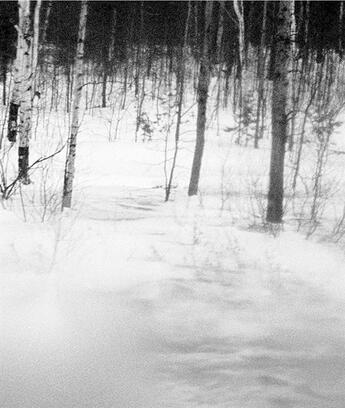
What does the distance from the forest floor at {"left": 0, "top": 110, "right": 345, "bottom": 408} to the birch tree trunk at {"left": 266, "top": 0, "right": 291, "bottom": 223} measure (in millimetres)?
1114

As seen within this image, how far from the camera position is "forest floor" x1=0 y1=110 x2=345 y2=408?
2547 millimetres

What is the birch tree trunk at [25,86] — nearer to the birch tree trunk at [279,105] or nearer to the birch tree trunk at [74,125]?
the birch tree trunk at [74,125]

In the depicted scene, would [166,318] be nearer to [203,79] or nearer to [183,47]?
[203,79]

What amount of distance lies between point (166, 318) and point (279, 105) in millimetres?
4532

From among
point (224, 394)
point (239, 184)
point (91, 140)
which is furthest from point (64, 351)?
point (91, 140)

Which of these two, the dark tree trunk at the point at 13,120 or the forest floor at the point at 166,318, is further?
the dark tree trunk at the point at 13,120

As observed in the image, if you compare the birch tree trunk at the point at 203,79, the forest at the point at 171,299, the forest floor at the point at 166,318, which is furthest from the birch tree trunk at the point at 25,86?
the forest floor at the point at 166,318

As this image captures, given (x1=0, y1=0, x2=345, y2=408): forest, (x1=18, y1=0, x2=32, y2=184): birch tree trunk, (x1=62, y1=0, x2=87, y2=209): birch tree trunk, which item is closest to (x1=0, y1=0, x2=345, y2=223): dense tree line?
(x1=18, y1=0, x2=32, y2=184): birch tree trunk

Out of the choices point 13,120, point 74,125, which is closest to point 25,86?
point 74,125

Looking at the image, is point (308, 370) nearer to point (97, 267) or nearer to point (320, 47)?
point (97, 267)

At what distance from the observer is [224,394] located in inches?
99.0

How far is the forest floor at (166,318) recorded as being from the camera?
2547mm

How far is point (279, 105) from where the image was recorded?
7008mm

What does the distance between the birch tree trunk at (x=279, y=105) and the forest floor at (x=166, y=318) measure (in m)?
1.11
